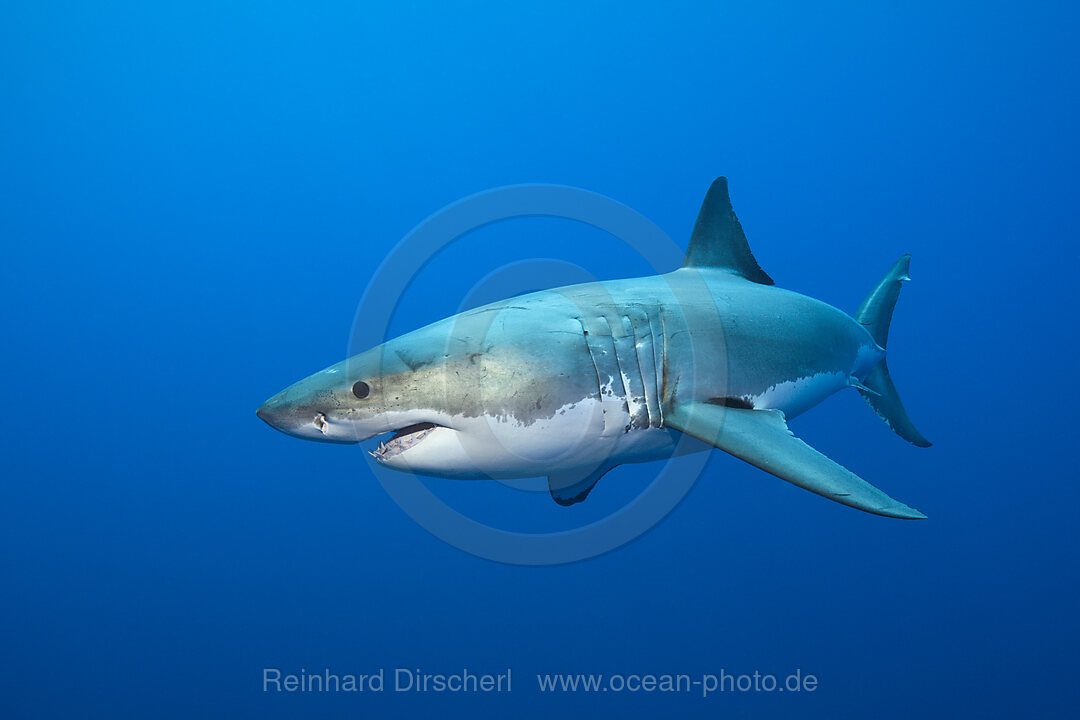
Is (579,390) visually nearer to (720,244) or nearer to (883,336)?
(720,244)

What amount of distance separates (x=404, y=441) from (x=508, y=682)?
7.23m

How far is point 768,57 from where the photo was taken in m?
19.8

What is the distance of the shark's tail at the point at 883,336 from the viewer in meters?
4.80

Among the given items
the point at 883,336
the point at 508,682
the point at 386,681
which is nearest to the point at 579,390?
the point at 883,336

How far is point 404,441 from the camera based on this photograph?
224 cm

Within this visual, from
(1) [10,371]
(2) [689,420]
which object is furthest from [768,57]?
(1) [10,371]

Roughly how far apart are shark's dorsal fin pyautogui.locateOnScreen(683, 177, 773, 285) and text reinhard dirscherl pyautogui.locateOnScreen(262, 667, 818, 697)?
20.8ft

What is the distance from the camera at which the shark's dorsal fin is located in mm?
3799

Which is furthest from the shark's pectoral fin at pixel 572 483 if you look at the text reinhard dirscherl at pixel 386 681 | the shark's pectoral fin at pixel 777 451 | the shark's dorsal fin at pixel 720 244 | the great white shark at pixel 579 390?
the text reinhard dirscherl at pixel 386 681

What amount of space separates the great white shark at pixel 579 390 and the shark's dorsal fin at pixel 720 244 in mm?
721

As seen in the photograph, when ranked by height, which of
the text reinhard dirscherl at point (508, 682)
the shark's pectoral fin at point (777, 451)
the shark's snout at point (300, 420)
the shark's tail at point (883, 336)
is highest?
the shark's tail at point (883, 336)

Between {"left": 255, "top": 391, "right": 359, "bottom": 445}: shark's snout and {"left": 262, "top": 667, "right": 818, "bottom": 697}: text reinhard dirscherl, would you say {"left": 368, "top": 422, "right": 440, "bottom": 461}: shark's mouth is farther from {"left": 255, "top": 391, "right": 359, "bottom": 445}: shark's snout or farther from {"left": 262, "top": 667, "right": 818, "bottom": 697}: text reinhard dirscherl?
{"left": 262, "top": 667, "right": 818, "bottom": 697}: text reinhard dirscherl

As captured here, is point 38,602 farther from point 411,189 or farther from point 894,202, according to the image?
point 894,202

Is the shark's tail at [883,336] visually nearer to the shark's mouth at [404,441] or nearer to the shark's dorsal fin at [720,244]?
the shark's dorsal fin at [720,244]
